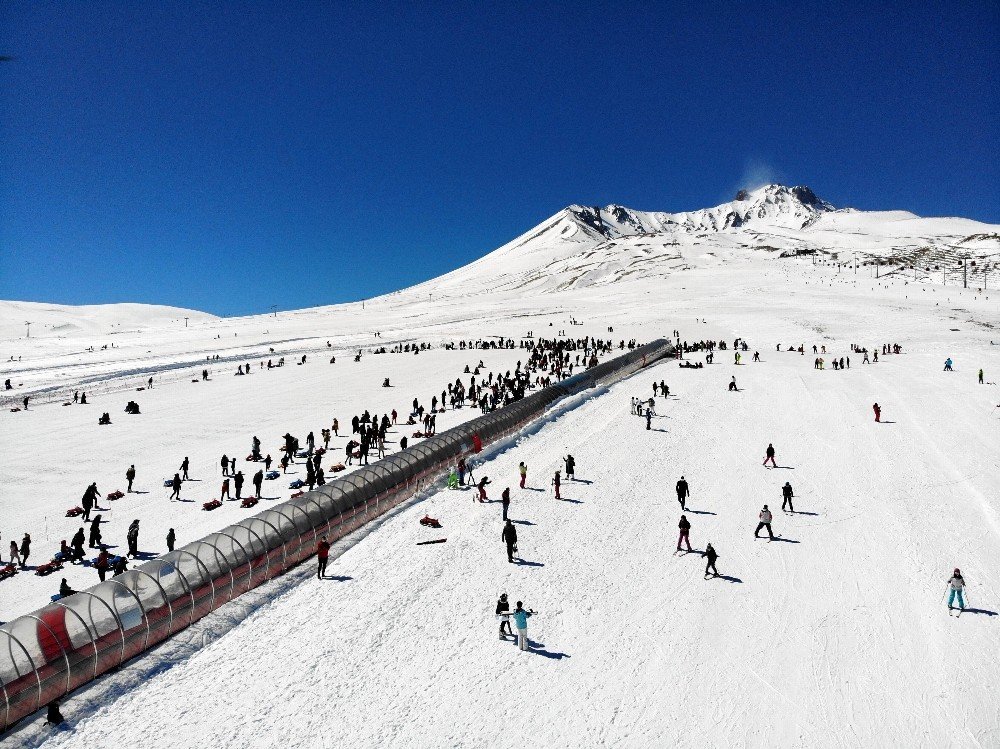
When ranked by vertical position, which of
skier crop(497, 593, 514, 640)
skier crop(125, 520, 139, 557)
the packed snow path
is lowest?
the packed snow path

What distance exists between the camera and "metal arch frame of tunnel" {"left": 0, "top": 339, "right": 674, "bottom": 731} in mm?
8812

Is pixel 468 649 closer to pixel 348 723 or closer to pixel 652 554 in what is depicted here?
pixel 348 723

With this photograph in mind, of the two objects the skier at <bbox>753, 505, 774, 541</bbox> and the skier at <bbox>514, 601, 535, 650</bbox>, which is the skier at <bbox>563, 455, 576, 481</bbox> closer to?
the skier at <bbox>753, 505, 774, 541</bbox>

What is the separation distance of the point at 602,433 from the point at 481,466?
22.1 ft

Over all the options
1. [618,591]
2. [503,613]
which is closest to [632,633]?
[618,591]

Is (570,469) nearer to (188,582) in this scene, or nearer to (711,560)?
(711,560)

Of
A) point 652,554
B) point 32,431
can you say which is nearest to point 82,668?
point 652,554

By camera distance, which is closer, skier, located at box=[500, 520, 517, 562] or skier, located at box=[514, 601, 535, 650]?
skier, located at box=[514, 601, 535, 650]

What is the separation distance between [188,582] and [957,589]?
15180mm

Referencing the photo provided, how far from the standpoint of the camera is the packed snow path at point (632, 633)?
8977mm

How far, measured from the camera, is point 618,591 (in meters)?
12.8

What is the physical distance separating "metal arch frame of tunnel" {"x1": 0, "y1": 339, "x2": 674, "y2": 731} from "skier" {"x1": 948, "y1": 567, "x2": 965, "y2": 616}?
13.6m

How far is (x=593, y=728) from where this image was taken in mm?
8953

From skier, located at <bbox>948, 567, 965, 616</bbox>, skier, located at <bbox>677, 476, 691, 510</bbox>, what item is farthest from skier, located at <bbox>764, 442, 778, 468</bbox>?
skier, located at <bbox>948, 567, 965, 616</bbox>
